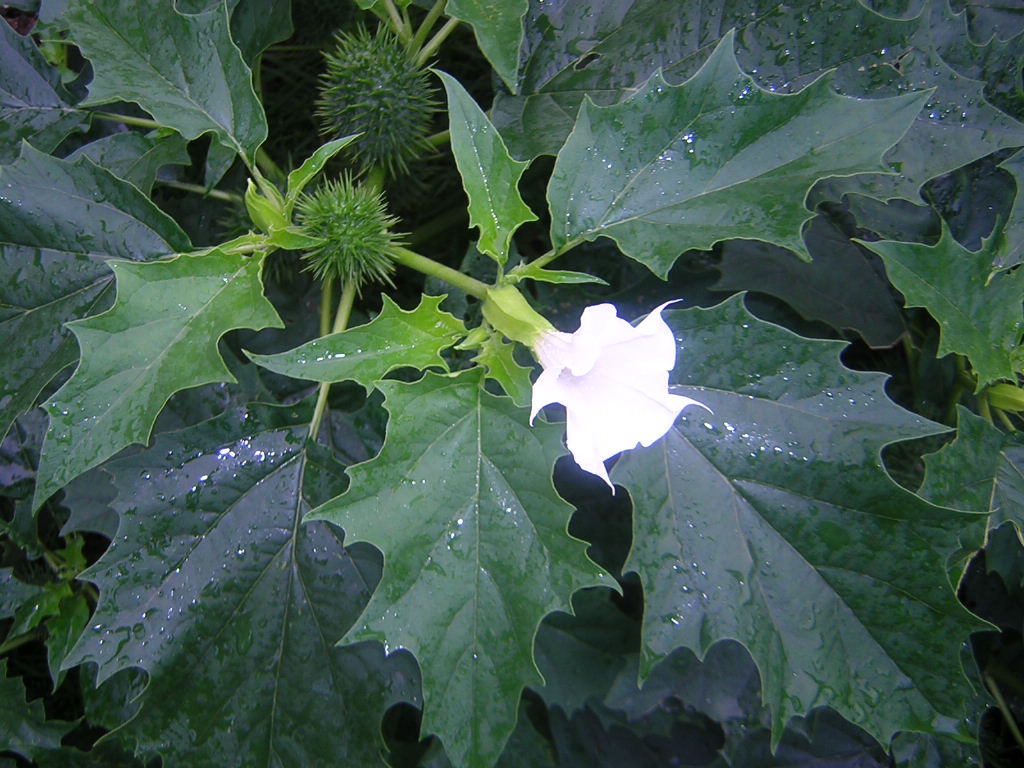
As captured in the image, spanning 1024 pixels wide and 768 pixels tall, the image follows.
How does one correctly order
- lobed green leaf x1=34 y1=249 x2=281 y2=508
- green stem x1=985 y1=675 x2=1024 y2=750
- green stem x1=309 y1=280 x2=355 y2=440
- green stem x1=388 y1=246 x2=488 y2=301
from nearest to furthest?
1. lobed green leaf x1=34 y1=249 x2=281 y2=508
2. green stem x1=388 y1=246 x2=488 y2=301
3. green stem x1=309 y1=280 x2=355 y2=440
4. green stem x1=985 y1=675 x2=1024 y2=750

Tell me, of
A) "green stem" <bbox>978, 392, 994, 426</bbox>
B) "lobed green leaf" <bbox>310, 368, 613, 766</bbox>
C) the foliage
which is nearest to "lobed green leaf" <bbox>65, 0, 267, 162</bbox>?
the foliage

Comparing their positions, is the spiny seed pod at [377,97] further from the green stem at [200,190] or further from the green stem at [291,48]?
the green stem at [291,48]

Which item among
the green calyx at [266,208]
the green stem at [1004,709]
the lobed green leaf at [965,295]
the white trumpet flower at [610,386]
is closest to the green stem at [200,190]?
the green calyx at [266,208]

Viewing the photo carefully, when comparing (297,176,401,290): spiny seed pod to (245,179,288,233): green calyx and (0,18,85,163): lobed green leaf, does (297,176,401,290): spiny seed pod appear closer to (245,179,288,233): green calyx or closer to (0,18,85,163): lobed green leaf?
(245,179,288,233): green calyx

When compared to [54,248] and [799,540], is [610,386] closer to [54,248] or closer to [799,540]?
[799,540]

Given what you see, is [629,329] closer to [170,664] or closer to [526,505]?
[526,505]

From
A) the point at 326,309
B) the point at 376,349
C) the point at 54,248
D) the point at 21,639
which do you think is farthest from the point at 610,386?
the point at 21,639
